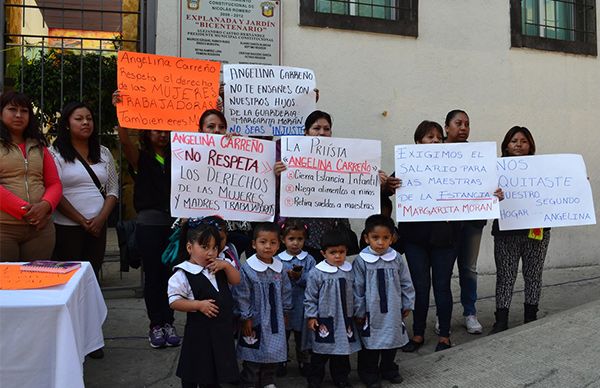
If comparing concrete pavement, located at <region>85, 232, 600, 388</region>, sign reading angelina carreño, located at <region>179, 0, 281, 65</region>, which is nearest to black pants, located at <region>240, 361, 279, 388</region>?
concrete pavement, located at <region>85, 232, 600, 388</region>

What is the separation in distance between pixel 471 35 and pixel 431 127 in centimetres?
332

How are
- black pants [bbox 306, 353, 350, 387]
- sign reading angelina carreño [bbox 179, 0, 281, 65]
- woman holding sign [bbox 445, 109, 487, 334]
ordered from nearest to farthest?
black pants [bbox 306, 353, 350, 387] < woman holding sign [bbox 445, 109, 487, 334] < sign reading angelina carreño [bbox 179, 0, 281, 65]

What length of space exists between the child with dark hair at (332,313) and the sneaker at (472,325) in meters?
1.60

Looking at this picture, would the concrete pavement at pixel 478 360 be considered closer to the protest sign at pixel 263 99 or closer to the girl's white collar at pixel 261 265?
the girl's white collar at pixel 261 265

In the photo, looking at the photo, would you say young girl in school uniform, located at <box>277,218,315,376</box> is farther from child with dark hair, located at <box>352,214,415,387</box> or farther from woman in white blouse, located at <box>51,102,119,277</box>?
woman in white blouse, located at <box>51,102,119,277</box>

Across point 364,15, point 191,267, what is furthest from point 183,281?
point 364,15

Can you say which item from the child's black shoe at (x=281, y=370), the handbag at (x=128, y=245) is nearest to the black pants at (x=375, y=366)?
the child's black shoe at (x=281, y=370)

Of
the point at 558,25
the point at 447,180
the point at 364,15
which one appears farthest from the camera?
the point at 558,25

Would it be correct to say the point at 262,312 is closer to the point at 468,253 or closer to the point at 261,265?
the point at 261,265

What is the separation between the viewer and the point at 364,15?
696cm

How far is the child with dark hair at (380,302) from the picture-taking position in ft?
12.1

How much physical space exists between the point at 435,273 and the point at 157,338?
215cm

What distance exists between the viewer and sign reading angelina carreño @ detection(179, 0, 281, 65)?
6.01 metres

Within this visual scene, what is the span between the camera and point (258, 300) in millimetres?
3586
